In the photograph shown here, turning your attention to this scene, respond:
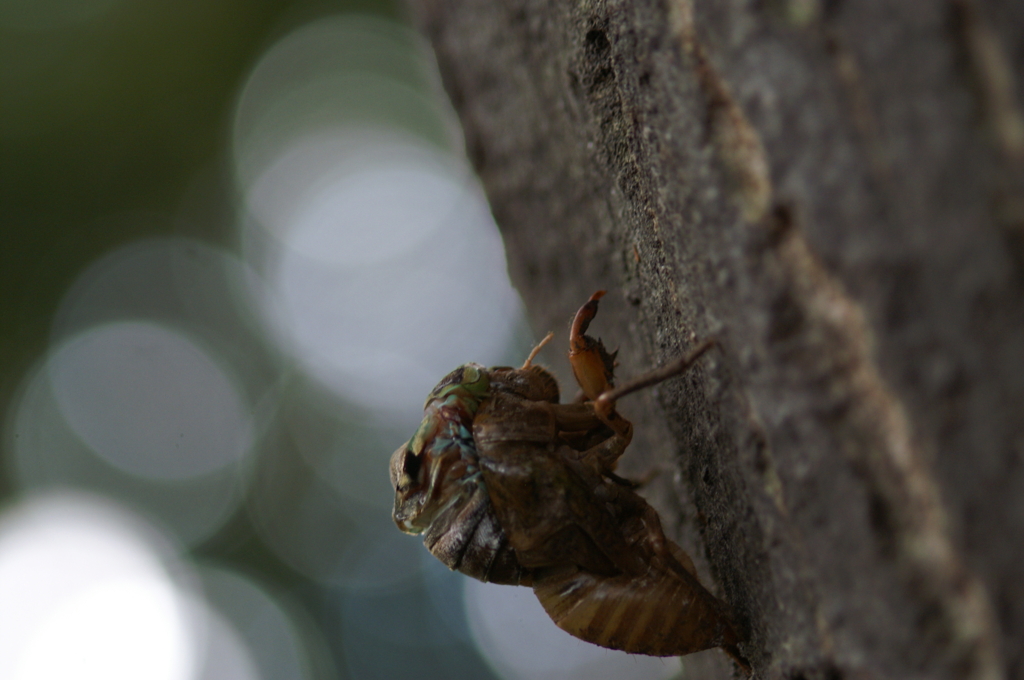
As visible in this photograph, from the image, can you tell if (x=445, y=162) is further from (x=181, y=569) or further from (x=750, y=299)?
(x=750, y=299)

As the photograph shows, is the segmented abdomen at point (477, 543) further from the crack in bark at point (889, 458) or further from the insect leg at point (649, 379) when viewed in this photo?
the crack in bark at point (889, 458)

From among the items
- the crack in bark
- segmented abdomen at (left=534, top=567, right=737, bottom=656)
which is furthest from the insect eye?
the crack in bark

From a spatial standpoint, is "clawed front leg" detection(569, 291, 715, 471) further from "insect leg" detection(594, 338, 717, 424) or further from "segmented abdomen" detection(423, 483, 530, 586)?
"segmented abdomen" detection(423, 483, 530, 586)

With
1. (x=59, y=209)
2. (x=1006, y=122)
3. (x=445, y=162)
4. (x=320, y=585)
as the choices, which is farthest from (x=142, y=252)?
(x=1006, y=122)

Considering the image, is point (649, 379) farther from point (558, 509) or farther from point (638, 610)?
point (638, 610)

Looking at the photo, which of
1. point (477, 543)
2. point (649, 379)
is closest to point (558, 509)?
point (477, 543)
